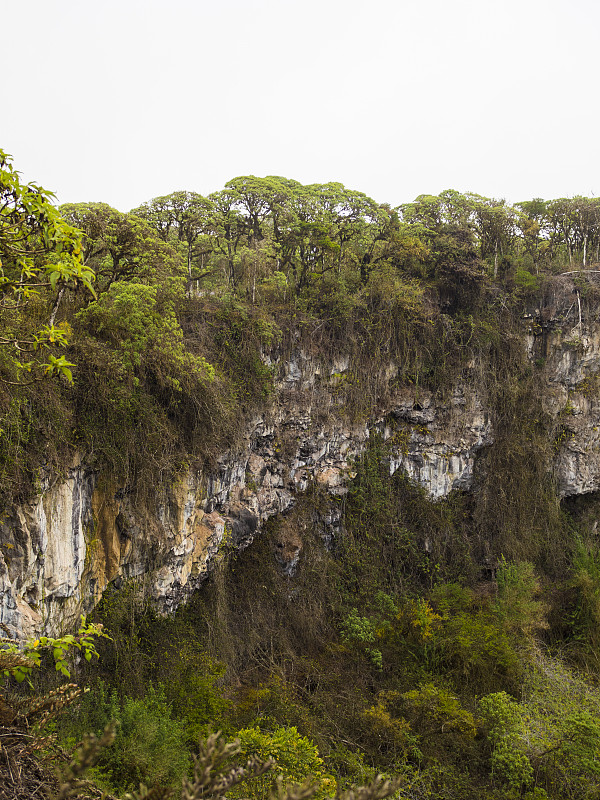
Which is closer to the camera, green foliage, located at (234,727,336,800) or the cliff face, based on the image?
green foliage, located at (234,727,336,800)

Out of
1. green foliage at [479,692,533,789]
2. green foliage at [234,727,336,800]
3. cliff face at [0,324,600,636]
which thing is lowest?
green foliage at [479,692,533,789]

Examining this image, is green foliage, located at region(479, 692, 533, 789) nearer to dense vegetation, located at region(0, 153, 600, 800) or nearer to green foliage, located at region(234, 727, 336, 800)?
dense vegetation, located at region(0, 153, 600, 800)

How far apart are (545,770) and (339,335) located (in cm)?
1096

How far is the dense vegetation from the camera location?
25.0ft

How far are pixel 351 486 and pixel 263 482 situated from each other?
3.13 m

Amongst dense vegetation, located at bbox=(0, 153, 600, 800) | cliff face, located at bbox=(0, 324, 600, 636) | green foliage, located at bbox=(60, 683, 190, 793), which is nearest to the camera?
green foliage, located at bbox=(60, 683, 190, 793)

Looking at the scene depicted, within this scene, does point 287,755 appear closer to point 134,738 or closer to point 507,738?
point 134,738

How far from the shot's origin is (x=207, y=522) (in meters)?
10.9

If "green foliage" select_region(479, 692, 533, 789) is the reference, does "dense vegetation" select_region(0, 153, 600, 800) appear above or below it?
above

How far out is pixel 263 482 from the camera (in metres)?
12.8

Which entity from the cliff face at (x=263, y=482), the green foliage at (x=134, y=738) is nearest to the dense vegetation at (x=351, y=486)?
the green foliage at (x=134, y=738)

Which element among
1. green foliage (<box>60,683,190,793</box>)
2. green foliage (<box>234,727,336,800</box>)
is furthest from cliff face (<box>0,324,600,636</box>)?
green foliage (<box>234,727,336,800</box>)

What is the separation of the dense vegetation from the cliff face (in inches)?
17.4

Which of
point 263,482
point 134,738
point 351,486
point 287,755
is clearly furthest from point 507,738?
point 263,482
